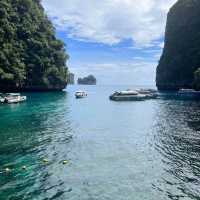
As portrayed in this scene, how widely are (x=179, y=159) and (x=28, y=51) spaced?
135m

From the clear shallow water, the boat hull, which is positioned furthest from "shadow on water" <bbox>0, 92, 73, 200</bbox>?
the boat hull

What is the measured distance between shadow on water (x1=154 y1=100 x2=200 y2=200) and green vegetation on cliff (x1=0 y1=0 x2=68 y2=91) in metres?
89.3

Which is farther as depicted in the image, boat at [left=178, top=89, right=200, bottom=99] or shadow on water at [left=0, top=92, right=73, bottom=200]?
boat at [left=178, top=89, right=200, bottom=99]

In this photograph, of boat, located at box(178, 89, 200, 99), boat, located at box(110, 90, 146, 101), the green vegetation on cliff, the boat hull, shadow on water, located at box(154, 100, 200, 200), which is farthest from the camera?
boat, located at box(178, 89, 200, 99)

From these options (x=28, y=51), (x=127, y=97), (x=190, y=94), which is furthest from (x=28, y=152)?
(x=28, y=51)

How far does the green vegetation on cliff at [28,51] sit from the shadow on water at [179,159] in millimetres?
89304

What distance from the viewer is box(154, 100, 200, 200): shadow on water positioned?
25.6 metres

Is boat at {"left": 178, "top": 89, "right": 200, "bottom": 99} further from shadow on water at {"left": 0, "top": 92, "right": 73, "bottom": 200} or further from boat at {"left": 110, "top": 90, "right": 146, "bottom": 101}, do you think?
shadow on water at {"left": 0, "top": 92, "right": 73, "bottom": 200}

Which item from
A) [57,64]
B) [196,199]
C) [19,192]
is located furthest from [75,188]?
[57,64]

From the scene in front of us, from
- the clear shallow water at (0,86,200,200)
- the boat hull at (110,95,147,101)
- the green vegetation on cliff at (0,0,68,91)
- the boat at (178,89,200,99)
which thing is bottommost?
the clear shallow water at (0,86,200,200)

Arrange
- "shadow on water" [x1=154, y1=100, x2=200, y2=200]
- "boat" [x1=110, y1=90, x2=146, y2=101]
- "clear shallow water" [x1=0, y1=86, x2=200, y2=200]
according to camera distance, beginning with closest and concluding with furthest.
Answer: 1. "clear shallow water" [x1=0, y1=86, x2=200, y2=200]
2. "shadow on water" [x1=154, y1=100, x2=200, y2=200]
3. "boat" [x1=110, y1=90, x2=146, y2=101]

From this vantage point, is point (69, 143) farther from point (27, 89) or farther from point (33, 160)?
point (27, 89)

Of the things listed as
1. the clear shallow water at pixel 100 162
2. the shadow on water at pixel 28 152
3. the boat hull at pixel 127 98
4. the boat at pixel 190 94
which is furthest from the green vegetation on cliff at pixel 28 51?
the clear shallow water at pixel 100 162

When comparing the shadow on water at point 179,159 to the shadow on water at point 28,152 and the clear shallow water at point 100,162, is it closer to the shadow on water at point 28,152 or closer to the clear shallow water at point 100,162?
the clear shallow water at point 100,162
